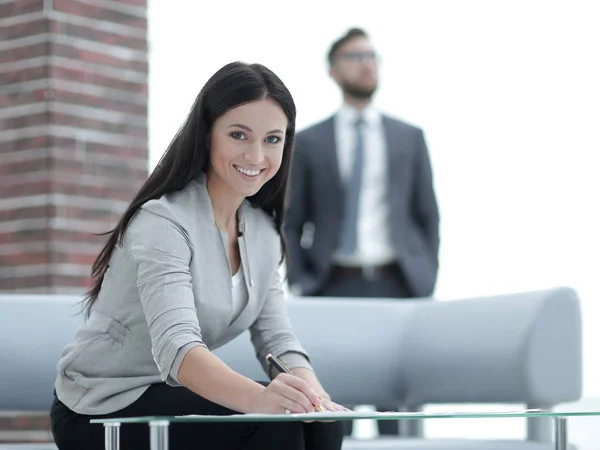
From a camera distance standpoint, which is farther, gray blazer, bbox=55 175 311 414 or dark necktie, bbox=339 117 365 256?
dark necktie, bbox=339 117 365 256

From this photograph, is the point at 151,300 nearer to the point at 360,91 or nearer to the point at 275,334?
the point at 275,334

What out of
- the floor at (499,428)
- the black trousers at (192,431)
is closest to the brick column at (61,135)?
the black trousers at (192,431)

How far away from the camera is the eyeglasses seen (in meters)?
3.94

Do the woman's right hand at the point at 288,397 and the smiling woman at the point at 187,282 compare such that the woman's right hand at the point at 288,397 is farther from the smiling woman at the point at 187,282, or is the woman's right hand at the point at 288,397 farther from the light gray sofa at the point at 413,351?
the light gray sofa at the point at 413,351

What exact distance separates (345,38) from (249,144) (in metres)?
1.95

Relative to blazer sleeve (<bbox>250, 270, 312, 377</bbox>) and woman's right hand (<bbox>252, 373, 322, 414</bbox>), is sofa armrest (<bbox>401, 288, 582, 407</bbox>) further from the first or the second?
woman's right hand (<bbox>252, 373, 322, 414</bbox>)

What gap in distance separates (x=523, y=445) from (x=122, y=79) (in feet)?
6.23

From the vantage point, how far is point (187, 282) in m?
2.02

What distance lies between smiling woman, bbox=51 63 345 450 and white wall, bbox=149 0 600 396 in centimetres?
298

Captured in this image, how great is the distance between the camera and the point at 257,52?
16.7ft

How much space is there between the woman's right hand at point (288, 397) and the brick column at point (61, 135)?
200cm

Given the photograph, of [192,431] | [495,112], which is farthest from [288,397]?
[495,112]

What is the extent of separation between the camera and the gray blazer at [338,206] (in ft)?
12.1

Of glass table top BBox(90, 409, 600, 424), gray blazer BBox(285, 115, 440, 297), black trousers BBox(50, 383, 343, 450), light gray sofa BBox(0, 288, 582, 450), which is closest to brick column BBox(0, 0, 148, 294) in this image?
gray blazer BBox(285, 115, 440, 297)
